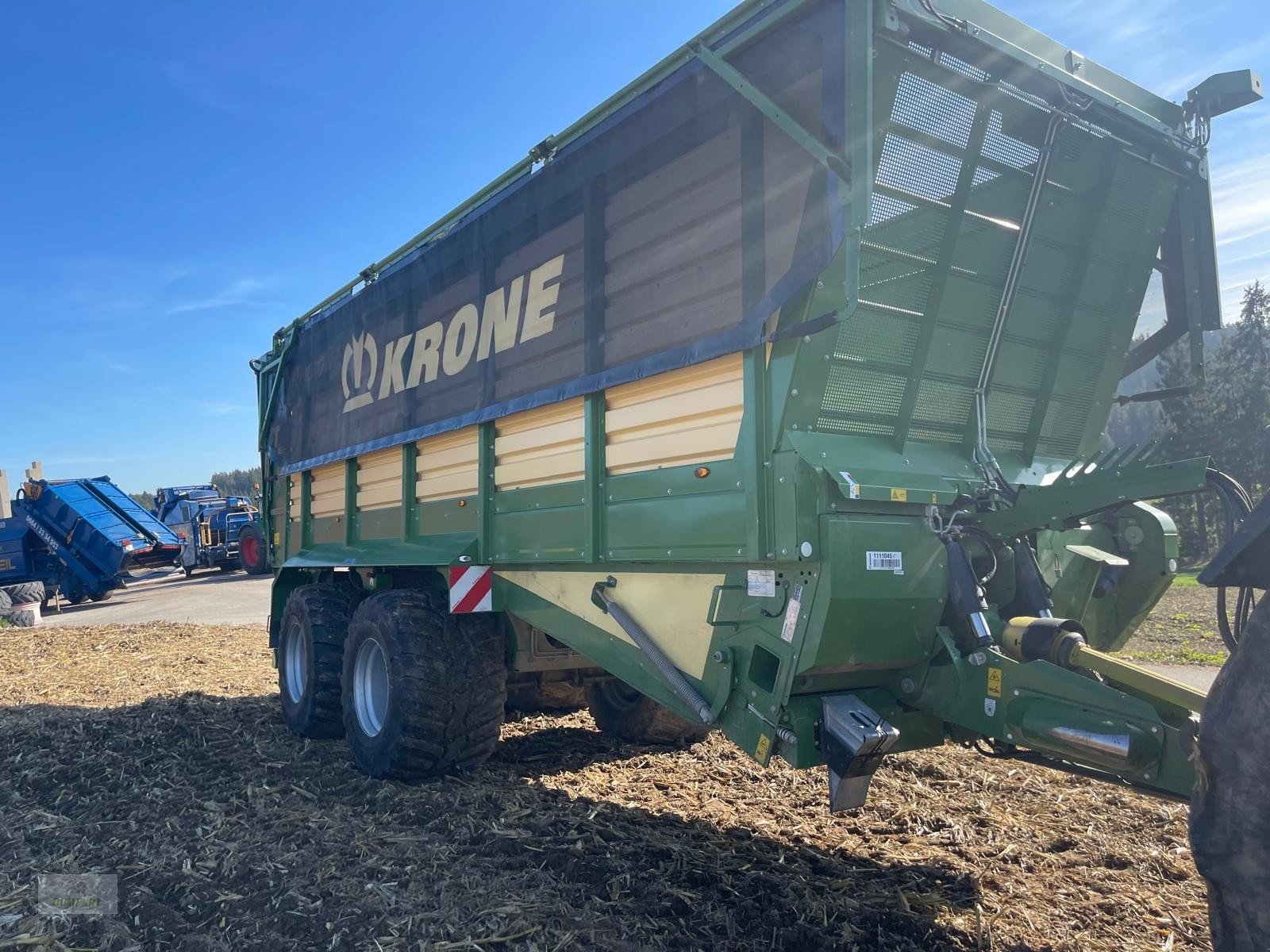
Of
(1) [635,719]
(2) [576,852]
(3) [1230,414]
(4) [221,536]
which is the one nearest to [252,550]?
(4) [221,536]

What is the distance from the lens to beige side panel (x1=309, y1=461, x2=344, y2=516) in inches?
268

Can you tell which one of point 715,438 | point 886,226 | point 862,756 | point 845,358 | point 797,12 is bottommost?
point 862,756

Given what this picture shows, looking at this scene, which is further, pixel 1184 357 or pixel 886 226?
pixel 1184 357

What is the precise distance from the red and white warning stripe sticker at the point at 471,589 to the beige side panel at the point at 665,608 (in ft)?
2.36

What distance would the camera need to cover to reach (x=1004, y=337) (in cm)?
382

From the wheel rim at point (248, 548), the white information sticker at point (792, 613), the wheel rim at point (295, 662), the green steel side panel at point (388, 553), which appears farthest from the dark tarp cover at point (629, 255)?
the wheel rim at point (248, 548)

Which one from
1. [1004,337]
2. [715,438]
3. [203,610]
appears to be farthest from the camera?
[203,610]

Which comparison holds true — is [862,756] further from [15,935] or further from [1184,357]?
[15,935]

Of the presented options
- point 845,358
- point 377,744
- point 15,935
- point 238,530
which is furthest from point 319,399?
point 238,530

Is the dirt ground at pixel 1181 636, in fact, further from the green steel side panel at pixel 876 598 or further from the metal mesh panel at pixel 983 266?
the green steel side panel at pixel 876 598

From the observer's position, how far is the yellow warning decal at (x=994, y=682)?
119 inches

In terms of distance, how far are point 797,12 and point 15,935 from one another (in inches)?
168

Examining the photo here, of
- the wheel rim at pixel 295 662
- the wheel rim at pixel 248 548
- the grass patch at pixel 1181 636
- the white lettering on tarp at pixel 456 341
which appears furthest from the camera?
the wheel rim at pixel 248 548
